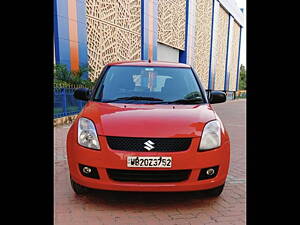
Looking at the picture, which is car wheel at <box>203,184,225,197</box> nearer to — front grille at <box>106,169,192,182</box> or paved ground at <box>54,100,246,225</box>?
paved ground at <box>54,100,246,225</box>

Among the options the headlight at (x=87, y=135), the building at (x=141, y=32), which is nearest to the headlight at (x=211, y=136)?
the headlight at (x=87, y=135)

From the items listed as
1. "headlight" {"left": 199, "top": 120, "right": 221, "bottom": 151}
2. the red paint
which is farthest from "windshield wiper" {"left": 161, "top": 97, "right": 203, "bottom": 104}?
the red paint

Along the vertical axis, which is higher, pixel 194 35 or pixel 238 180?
pixel 194 35

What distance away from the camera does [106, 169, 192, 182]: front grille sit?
264 cm

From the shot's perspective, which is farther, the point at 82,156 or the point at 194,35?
the point at 194,35

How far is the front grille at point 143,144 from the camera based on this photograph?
8.62 ft

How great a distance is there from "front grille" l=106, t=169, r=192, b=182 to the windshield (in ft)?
3.32

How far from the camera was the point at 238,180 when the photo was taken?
3.87 meters
